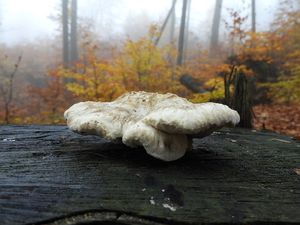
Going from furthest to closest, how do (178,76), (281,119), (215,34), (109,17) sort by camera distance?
(109,17)
(215,34)
(178,76)
(281,119)

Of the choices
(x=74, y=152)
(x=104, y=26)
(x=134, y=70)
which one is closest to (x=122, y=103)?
(x=74, y=152)

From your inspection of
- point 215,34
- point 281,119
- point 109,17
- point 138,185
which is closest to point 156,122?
point 138,185

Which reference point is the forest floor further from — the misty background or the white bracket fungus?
the misty background

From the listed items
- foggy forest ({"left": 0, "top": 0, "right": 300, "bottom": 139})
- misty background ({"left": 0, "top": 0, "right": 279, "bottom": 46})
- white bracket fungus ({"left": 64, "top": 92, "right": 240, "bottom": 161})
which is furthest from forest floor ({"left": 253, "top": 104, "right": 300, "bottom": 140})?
misty background ({"left": 0, "top": 0, "right": 279, "bottom": 46})

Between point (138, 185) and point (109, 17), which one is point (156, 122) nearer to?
point (138, 185)

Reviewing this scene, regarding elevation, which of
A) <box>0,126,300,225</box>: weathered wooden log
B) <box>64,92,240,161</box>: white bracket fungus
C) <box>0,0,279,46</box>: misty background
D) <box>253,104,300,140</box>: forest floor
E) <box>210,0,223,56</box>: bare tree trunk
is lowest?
<box>253,104,300,140</box>: forest floor

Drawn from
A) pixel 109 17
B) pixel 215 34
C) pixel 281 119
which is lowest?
pixel 281 119

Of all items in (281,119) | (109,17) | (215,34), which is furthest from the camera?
(109,17)
